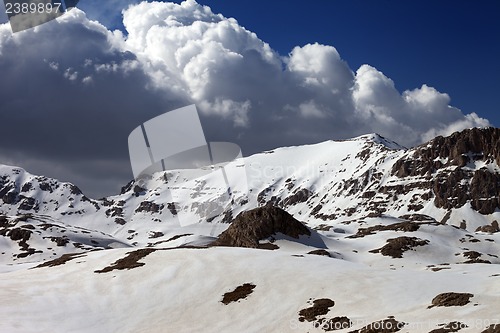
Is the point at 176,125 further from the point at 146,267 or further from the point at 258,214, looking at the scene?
the point at 258,214

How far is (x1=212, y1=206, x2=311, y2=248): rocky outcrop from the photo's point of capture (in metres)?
130

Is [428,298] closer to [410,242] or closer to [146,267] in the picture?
[146,267]

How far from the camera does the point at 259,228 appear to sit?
434ft

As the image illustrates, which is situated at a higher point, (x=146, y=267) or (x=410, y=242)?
(x=146, y=267)

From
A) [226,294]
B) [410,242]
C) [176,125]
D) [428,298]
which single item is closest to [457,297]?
[428,298]

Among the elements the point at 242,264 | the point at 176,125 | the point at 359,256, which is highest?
the point at 176,125

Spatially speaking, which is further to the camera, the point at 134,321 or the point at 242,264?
the point at 242,264

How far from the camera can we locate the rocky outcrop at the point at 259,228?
130 metres

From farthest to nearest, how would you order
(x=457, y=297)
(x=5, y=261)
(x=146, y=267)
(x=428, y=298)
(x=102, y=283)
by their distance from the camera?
(x=5, y=261) → (x=146, y=267) → (x=102, y=283) → (x=428, y=298) → (x=457, y=297)

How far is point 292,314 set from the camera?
141 ft

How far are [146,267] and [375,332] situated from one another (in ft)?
118

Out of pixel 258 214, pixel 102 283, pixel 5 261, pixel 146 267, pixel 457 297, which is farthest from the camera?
pixel 5 261

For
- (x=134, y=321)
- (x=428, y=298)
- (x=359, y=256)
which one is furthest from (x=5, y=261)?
(x=428, y=298)

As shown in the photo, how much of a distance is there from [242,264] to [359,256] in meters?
68.4
